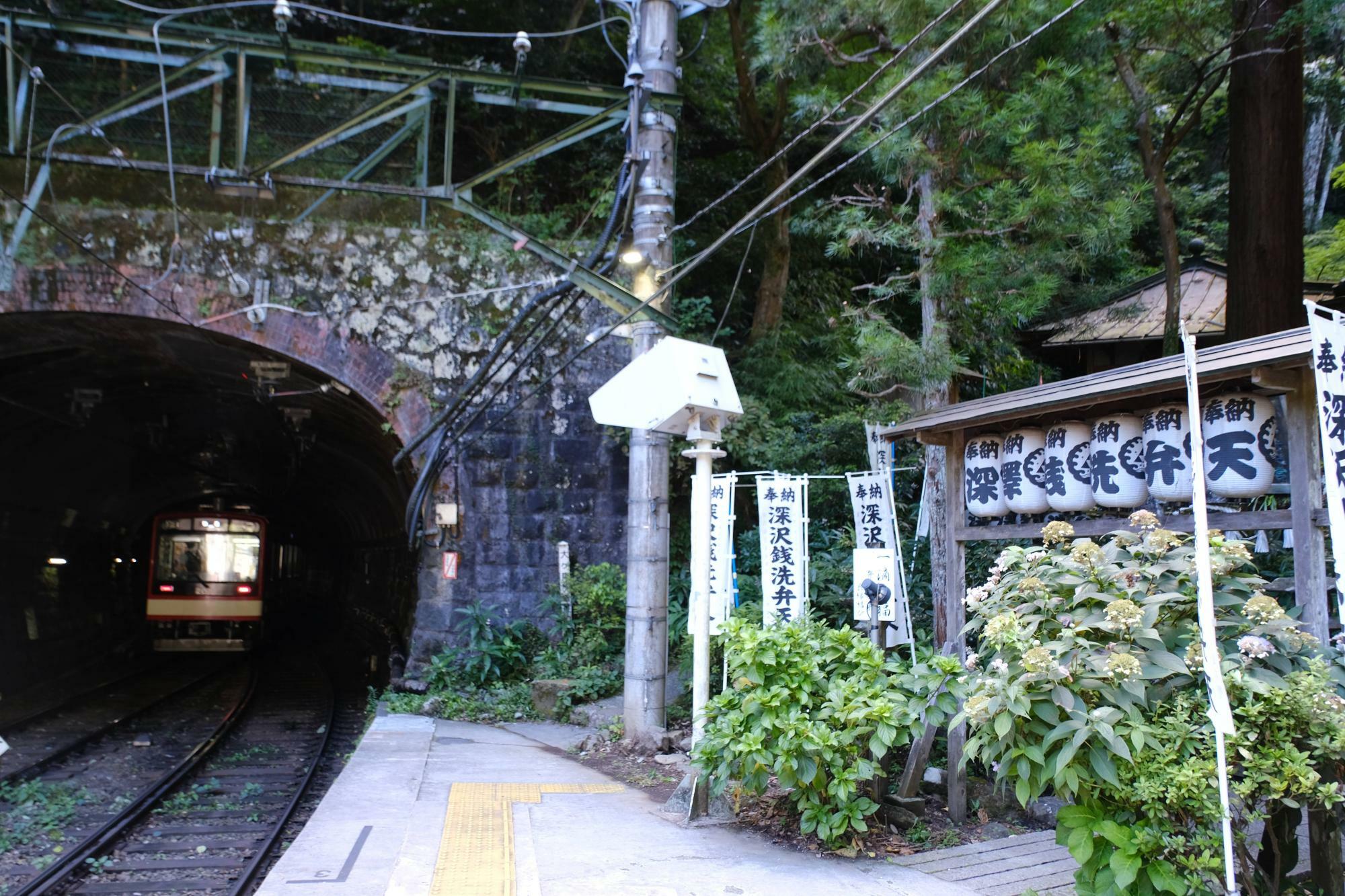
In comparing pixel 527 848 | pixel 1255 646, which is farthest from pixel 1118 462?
pixel 527 848

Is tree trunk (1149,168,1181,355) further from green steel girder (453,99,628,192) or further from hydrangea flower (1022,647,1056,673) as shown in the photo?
green steel girder (453,99,628,192)

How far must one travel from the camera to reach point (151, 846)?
723cm

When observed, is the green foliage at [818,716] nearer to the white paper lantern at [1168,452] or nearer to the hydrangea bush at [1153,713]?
the hydrangea bush at [1153,713]

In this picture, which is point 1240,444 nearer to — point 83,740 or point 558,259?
point 558,259

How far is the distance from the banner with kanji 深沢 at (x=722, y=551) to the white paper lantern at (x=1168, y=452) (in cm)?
340

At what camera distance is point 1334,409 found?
362cm

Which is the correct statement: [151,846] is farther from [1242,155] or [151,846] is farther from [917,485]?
[1242,155]

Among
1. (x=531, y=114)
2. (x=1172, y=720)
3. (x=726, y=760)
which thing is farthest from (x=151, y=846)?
(x=531, y=114)

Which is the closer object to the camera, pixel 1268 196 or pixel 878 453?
pixel 878 453

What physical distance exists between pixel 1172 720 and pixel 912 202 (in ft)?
25.7

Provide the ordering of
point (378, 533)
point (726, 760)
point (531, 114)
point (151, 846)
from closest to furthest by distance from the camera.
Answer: point (726, 760)
point (151, 846)
point (531, 114)
point (378, 533)

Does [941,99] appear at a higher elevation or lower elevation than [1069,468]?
higher

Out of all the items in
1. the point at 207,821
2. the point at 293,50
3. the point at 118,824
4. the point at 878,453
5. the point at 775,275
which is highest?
the point at 293,50

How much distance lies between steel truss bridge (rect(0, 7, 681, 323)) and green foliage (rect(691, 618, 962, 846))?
4.76m
